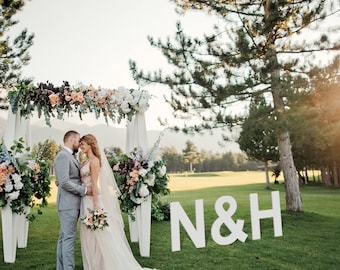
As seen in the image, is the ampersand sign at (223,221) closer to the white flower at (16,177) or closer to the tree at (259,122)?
the white flower at (16,177)

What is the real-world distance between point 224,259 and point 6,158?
334 centimetres

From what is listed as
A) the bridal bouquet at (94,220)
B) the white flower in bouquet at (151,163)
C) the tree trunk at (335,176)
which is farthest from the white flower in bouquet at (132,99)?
the tree trunk at (335,176)

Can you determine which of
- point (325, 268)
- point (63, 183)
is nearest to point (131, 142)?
point (63, 183)

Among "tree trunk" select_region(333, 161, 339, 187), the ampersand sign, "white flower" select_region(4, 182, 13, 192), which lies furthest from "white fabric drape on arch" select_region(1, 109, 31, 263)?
"tree trunk" select_region(333, 161, 339, 187)

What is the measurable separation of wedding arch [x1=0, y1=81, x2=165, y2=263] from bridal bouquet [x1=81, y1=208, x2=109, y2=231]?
126cm

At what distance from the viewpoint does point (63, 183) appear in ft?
13.3

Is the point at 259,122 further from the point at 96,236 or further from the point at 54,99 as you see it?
the point at 96,236

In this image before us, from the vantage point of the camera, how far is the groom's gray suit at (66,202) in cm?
408

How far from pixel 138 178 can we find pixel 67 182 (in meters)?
1.60

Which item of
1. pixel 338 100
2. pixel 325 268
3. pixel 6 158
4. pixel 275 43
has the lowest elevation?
pixel 325 268

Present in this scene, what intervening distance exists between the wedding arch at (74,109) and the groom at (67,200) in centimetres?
143

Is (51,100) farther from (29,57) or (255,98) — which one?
(29,57)

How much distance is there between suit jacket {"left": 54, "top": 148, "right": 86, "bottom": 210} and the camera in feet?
13.3

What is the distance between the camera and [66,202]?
13.6 ft
